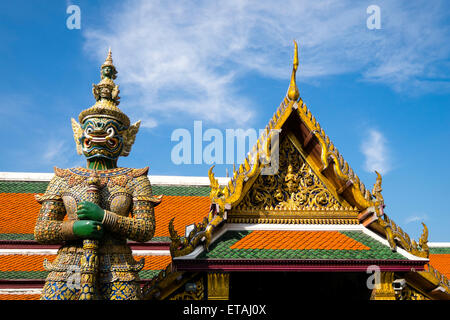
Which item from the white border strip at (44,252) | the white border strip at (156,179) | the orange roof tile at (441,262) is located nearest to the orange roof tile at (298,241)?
the white border strip at (44,252)

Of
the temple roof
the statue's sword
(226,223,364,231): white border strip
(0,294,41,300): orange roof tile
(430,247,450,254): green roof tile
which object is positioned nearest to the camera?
the statue's sword

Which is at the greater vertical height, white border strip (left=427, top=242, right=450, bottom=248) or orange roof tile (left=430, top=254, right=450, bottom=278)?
white border strip (left=427, top=242, right=450, bottom=248)

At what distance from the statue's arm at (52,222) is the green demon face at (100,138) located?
70 centimetres

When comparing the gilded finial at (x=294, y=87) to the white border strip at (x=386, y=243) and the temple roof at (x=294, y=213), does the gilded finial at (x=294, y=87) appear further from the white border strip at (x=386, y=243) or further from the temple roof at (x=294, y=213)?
the white border strip at (x=386, y=243)

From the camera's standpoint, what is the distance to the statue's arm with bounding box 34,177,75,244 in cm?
652

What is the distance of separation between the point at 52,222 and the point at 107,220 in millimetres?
862

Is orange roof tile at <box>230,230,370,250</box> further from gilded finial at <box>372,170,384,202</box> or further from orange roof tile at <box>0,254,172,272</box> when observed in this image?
orange roof tile at <box>0,254,172,272</box>

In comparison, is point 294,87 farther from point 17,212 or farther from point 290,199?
point 17,212

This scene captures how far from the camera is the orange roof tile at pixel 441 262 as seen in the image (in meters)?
13.0

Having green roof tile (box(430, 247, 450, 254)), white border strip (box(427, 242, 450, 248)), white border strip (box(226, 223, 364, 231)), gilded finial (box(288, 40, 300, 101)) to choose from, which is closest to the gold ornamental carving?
white border strip (box(226, 223, 364, 231))

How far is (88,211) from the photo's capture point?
6332 mm

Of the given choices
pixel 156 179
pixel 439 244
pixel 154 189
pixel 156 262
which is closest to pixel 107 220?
pixel 156 262
